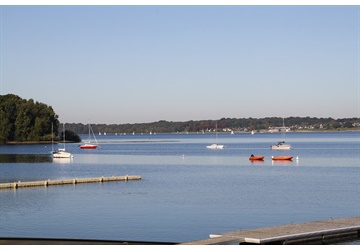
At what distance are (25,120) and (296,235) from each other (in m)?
153

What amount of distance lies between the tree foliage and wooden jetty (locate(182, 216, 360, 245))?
149512 millimetres

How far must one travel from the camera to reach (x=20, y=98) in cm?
17662

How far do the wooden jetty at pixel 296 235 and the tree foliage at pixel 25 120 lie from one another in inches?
5886

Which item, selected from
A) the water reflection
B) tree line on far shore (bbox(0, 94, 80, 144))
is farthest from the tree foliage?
the water reflection

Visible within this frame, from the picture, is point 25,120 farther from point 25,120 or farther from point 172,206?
point 172,206

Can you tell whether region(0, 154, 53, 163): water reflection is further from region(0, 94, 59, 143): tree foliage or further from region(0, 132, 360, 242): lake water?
region(0, 94, 59, 143): tree foliage

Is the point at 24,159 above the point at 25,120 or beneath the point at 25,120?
beneath

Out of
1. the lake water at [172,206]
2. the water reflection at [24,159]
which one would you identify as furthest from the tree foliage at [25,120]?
the lake water at [172,206]

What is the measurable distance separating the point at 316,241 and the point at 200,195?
21364mm

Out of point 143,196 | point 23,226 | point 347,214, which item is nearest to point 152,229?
point 23,226

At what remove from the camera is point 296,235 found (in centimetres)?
2083

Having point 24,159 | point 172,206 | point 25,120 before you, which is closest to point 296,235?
point 172,206

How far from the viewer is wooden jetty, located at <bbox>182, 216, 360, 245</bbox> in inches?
792

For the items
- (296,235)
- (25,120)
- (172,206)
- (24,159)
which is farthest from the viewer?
(25,120)
